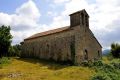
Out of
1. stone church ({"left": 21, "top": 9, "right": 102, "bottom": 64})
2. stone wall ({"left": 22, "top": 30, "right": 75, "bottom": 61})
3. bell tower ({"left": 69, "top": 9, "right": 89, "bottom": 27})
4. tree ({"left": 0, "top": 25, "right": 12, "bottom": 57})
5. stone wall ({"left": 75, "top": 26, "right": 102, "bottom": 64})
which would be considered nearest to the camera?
stone church ({"left": 21, "top": 9, "right": 102, "bottom": 64})

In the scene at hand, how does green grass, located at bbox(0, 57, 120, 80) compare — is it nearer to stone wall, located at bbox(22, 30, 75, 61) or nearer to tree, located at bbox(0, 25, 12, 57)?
stone wall, located at bbox(22, 30, 75, 61)

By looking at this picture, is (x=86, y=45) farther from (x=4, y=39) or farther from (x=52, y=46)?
(x=4, y=39)

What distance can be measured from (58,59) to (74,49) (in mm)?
5354

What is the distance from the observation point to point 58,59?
5738 centimetres

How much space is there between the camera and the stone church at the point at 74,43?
54281 millimetres

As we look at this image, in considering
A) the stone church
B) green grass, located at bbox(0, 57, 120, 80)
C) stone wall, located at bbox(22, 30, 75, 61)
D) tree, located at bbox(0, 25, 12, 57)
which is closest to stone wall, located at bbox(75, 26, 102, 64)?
the stone church

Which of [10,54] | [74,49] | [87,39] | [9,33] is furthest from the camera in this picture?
[10,54]

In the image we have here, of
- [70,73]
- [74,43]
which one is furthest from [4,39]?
[70,73]

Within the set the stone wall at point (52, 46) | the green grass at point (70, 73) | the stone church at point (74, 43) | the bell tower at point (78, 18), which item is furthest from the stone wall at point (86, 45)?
the green grass at point (70, 73)

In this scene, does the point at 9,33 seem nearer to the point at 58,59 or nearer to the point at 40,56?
the point at 40,56

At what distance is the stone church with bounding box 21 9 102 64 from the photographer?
54281mm

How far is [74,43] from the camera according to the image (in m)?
53.9

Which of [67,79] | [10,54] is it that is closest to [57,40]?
[67,79]

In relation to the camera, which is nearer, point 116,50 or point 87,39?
point 87,39
